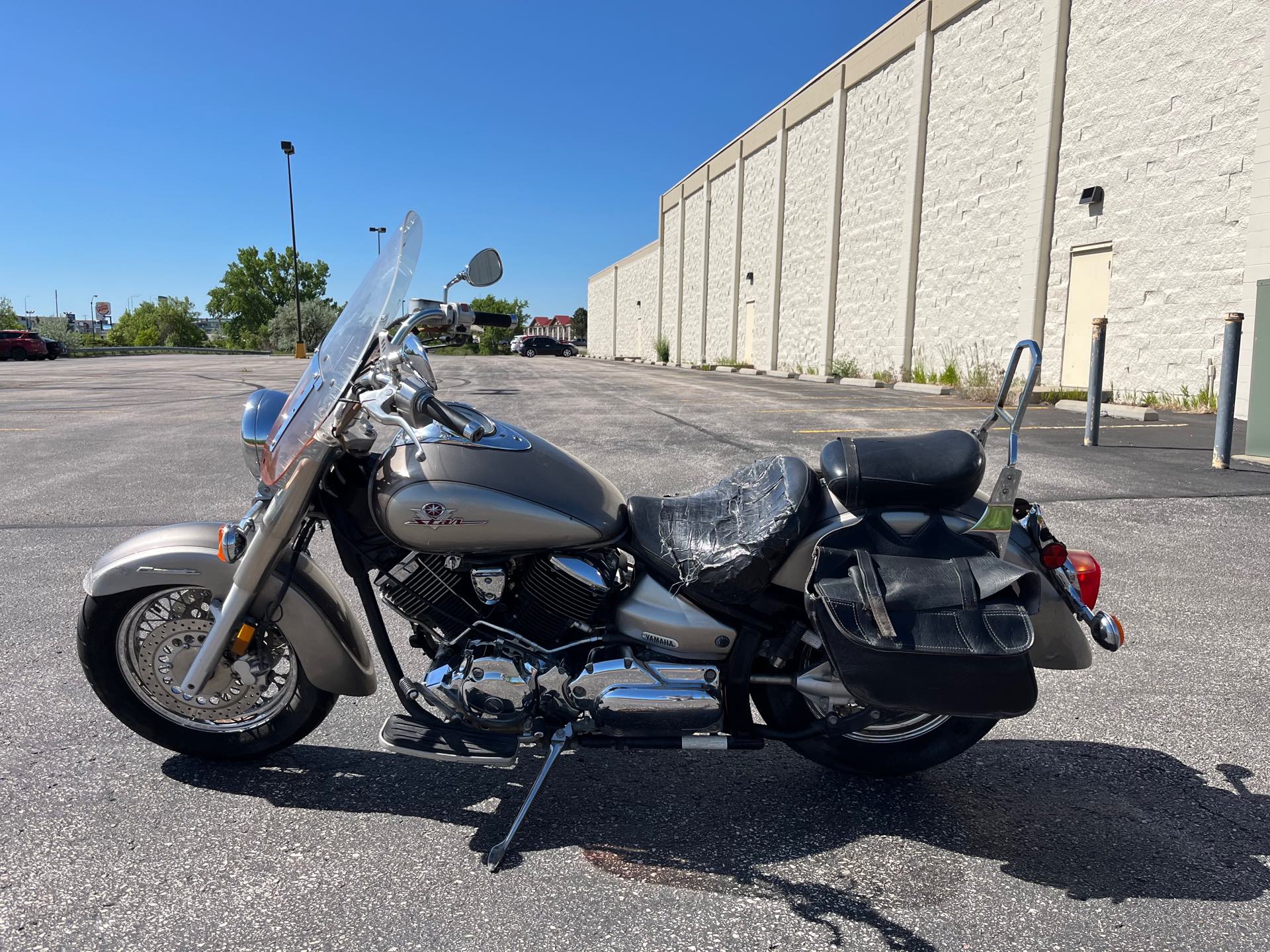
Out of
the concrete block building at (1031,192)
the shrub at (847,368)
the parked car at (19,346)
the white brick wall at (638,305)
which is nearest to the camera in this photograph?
the concrete block building at (1031,192)

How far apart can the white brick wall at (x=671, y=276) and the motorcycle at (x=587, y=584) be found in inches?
1753

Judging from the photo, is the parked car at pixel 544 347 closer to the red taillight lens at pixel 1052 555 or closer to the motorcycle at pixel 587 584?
the motorcycle at pixel 587 584

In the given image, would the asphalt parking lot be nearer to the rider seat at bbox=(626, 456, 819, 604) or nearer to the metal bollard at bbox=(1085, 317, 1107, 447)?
the rider seat at bbox=(626, 456, 819, 604)

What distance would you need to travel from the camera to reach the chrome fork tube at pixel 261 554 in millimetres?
2527

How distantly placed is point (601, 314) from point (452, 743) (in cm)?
7243

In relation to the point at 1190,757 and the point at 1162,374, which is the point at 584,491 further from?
the point at 1162,374

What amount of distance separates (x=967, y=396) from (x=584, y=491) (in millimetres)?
15745

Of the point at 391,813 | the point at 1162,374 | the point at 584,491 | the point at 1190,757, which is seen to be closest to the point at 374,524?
the point at 584,491

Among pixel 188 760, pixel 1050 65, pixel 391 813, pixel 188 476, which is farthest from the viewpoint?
pixel 1050 65

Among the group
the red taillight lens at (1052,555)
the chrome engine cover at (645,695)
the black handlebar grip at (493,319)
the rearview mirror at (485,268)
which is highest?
the rearview mirror at (485,268)

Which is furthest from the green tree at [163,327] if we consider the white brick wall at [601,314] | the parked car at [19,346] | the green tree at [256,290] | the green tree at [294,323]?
the parked car at [19,346]

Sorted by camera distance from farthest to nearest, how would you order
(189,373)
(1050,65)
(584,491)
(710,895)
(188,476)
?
(189,373), (1050,65), (188,476), (584,491), (710,895)

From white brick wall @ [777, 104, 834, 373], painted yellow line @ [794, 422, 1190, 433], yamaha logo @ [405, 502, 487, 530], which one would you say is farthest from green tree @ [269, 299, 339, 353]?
yamaha logo @ [405, 502, 487, 530]

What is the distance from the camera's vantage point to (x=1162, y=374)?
14.0 meters
